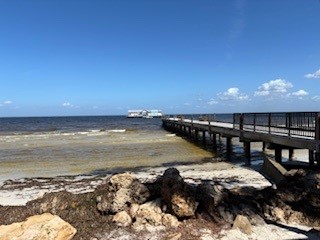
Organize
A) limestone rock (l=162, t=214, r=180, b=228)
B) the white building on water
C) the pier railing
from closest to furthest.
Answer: limestone rock (l=162, t=214, r=180, b=228)
the pier railing
the white building on water

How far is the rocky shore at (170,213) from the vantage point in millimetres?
7152

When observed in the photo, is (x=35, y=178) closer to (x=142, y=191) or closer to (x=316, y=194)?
(x=142, y=191)

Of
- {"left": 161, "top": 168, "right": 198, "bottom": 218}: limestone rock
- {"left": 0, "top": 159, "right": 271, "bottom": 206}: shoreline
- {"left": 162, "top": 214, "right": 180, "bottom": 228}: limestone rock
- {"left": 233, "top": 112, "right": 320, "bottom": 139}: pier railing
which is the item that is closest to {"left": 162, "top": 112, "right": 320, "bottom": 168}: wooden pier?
{"left": 233, "top": 112, "right": 320, "bottom": 139}: pier railing

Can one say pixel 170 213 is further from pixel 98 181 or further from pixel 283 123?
pixel 283 123

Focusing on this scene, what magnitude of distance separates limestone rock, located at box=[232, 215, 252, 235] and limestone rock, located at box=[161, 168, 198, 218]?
3.16 ft

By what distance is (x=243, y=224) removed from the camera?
7305 millimetres

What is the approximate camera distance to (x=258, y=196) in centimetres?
880

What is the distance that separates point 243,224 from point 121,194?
9.77 feet

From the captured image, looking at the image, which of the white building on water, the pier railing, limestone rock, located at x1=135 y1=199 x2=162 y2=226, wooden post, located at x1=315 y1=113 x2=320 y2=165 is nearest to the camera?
limestone rock, located at x1=135 y1=199 x2=162 y2=226

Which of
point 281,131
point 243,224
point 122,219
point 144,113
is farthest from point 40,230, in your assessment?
point 144,113

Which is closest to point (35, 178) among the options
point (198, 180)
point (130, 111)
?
point (198, 180)

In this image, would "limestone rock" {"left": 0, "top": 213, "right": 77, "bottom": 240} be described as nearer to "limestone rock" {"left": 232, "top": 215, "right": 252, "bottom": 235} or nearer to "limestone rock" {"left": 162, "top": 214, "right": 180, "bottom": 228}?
"limestone rock" {"left": 162, "top": 214, "right": 180, "bottom": 228}

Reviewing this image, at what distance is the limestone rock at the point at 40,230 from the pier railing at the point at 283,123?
26.1 feet

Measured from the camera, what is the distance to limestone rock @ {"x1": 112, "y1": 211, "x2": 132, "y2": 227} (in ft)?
25.4
